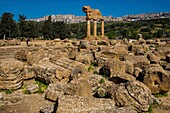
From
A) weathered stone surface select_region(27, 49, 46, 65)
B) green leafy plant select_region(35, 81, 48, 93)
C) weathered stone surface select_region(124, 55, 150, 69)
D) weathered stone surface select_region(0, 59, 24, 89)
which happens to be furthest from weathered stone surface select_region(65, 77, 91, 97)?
weathered stone surface select_region(124, 55, 150, 69)

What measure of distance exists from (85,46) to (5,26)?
28929 mm

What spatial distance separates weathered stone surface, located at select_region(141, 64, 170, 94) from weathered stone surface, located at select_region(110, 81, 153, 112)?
2070mm

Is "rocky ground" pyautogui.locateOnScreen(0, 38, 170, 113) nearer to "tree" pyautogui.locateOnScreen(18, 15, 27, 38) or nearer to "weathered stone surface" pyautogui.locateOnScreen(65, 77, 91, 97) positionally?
"weathered stone surface" pyautogui.locateOnScreen(65, 77, 91, 97)

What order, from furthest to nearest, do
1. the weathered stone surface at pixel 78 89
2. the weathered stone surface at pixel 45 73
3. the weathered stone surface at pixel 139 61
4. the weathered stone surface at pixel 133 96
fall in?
the weathered stone surface at pixel 139 61
the weathered stone surface at pixel 45 73
the weathered stone surface at pixel 78 89
the weathered stone surface at pixel 133 96

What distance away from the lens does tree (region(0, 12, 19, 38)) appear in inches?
1693

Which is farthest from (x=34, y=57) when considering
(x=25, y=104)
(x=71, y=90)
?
(x=71, y=90)

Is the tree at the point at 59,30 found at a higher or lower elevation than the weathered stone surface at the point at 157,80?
higher

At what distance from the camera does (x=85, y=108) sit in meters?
6.04

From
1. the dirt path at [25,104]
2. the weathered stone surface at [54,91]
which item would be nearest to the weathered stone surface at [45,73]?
the dirt path at [25,104]

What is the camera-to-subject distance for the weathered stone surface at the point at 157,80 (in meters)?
8.84

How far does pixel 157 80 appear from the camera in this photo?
29.6 feet

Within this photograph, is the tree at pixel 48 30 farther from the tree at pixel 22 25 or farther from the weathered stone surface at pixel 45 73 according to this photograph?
the weathered stone surface at pixel 45 73

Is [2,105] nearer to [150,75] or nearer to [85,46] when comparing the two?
[150,75]

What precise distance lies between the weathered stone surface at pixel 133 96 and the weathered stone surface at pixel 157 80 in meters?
2.07
